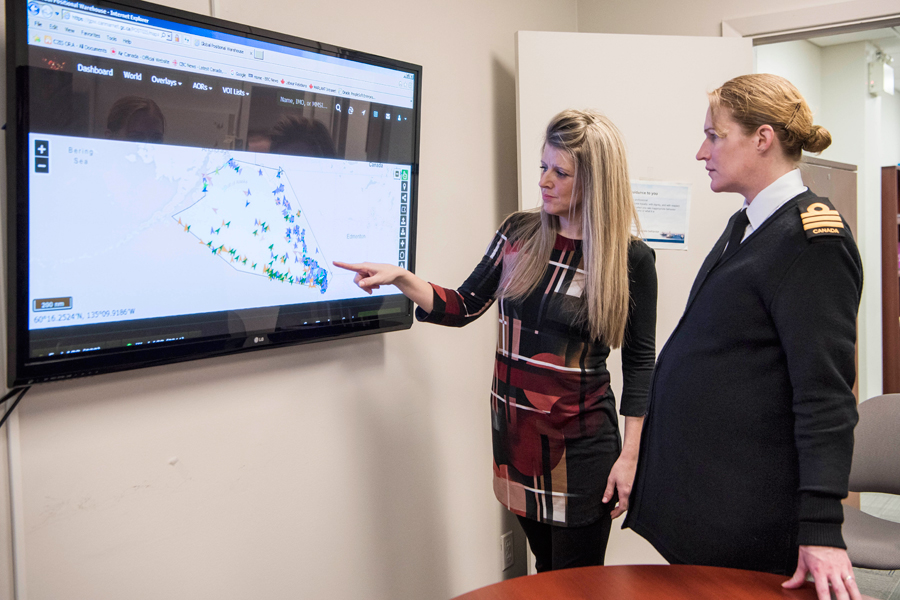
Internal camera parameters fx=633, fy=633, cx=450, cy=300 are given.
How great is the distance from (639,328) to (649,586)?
711 mm

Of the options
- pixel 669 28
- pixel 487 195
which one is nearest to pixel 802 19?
pixel 669 28

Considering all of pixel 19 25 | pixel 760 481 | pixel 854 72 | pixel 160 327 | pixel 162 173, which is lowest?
pixel 760 481

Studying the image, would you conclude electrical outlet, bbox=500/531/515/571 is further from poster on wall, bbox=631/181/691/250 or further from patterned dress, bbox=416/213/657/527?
poster on wall, bbox=631/181/691/250

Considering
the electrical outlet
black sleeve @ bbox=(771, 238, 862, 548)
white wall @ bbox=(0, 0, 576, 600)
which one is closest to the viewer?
black sleeve @ bbox=(771, 238, 862, 548)

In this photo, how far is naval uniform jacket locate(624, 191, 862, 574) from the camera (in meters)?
1.01

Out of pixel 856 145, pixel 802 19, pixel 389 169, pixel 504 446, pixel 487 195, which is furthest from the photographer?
pixel 856 145

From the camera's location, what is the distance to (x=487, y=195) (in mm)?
2420

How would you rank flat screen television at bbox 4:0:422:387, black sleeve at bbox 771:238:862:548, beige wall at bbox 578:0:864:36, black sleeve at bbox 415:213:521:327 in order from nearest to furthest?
black sleeve at bbox 771:238:862:548, flat screen television at bbox 4:0:422:387, black sleeve at bbox 415:213:521:327, beige wall at bbox 578:0:864:36

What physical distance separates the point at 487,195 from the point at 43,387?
1.62 metres

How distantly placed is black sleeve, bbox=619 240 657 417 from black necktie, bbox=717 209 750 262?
0.37m

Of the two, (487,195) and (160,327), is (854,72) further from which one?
(160,327)

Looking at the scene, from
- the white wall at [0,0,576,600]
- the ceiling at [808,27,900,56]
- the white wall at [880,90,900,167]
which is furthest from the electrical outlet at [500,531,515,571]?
the white wall at [880,90,900,167]

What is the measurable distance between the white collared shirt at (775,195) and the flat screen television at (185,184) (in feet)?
3.13

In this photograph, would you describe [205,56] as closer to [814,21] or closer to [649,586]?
[649,586]
